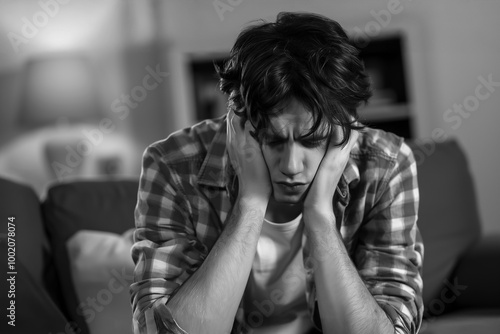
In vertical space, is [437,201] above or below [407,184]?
below

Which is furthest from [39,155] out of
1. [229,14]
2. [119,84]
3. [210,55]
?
[229,14]

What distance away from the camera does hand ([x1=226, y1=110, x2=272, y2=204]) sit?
4.33 feet

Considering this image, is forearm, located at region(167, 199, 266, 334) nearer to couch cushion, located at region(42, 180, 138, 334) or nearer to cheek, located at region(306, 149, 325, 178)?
cheek, located at region(306, 149, 325, 178)

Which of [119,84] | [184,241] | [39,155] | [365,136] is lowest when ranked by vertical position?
[39,155]

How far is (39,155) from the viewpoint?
3.51m

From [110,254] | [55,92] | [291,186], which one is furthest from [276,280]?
[55,92]

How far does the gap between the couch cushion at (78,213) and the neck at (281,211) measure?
636 mm

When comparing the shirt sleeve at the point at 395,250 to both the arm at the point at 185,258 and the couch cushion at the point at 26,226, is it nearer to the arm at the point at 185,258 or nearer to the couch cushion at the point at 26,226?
the arm at the point at 185,258

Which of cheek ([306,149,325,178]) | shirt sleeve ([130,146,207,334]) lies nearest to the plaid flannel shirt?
shirt sleeve ([130,146,207,334])

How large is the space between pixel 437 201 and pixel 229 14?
237 cm

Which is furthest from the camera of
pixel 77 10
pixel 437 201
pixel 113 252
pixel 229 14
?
pixel 229 14

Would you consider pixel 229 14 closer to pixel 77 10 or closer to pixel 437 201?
pixel 77 10

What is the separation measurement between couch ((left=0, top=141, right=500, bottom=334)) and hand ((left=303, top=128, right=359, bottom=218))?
58 cm

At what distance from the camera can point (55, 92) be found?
10.9 feet
